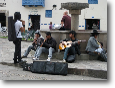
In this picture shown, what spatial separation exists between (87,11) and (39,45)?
1662cm

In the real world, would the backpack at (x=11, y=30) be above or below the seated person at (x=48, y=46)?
above

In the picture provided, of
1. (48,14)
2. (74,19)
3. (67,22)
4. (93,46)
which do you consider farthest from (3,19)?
(93,46)

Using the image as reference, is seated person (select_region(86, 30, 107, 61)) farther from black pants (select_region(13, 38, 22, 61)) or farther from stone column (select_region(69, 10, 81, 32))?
black pants (select_region(13, 38, 22, 61))

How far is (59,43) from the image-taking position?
31.0ft

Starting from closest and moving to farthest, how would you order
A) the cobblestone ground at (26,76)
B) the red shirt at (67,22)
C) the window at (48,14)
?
the cobblestone ground at (26,76), the red shirt at (67,22), the window at (48,14)

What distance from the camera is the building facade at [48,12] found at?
24.9m

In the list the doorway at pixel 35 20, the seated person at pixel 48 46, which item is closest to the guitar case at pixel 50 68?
the seated person at pixel 48 46

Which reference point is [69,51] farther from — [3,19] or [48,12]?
[3,19]

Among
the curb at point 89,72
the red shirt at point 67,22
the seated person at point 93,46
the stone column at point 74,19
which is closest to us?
the curb at point 89,72

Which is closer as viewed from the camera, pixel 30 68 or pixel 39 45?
pixel 30 68

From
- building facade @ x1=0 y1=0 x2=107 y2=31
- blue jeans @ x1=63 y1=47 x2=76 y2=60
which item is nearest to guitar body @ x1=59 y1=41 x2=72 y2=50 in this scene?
blue jeans @ x1=63 y1=47 x2=76 y2=60

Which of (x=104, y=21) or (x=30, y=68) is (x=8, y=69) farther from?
(x=104, y=21)

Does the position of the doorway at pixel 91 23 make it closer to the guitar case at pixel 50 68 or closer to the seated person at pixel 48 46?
the seated person at pixel 48 46
